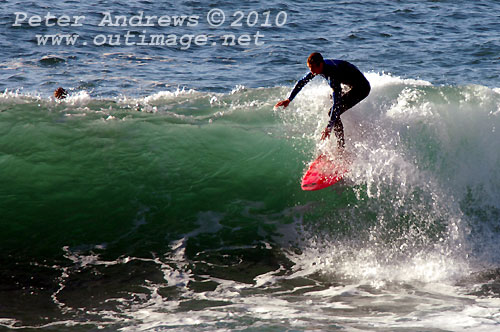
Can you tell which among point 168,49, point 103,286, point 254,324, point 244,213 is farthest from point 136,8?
point 254,324

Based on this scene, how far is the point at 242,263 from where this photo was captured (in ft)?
24.6

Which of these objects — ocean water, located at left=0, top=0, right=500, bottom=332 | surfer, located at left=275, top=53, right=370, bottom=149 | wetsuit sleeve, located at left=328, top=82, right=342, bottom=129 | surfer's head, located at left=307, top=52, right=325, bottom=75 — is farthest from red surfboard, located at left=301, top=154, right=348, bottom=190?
surfer's head, located at left=307, top=52, right=325, bottom=75

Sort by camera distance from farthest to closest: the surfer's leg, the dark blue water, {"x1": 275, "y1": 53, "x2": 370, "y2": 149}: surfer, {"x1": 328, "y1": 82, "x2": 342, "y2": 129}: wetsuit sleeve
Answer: the dark blue water < the surfer's leg < {"x1": 328, "y1": 82, "x2": 342, "y2": 129}: wetsuit sleeve < {"x1": 275, "y1": 53, "x2": 370, "y2": 149}: surfer

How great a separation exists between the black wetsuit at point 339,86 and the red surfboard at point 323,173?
12.3 inches

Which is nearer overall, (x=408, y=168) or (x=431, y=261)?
(x=431, y=261)

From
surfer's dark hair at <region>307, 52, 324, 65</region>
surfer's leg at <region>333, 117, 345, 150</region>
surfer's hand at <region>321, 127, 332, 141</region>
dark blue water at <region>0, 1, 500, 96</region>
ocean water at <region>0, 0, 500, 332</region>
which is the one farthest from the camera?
dark blue water at <region>0, 1, 500, 96</region>

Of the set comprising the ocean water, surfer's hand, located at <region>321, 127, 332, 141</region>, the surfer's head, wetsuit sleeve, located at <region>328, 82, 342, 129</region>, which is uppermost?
the surfer's head

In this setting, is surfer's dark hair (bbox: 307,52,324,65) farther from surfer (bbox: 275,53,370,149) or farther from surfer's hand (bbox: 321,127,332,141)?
surfer's hand (bbox: 321,127,332,141)

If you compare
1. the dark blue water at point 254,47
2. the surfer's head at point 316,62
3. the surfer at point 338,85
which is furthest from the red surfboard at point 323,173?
the dark blue water at point 254,47

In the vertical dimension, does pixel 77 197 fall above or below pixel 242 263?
above

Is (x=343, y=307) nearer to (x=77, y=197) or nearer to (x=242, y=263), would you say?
(x=242, y=263)

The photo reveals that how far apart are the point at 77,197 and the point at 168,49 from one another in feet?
28.5

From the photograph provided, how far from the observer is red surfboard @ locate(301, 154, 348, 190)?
8.26m

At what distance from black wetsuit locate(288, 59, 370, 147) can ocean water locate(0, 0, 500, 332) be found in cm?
51
